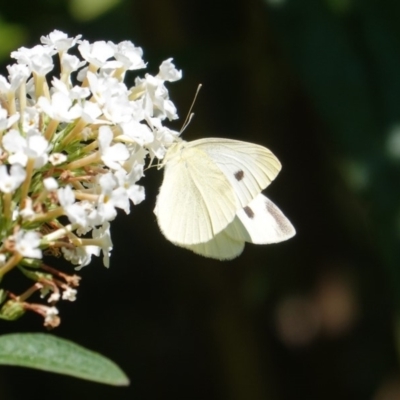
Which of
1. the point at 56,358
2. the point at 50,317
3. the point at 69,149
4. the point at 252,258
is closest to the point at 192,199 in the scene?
the point at 69,149

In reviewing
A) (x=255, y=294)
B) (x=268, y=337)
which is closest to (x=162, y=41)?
(x=255, y=294)

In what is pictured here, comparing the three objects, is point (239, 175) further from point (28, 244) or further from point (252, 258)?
point (252, 258)

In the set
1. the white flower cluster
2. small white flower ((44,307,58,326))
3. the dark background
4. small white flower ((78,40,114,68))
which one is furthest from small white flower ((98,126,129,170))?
the dark background

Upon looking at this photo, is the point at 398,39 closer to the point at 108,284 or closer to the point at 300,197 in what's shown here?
the point at 300,197

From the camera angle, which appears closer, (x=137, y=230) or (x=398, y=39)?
(x=398, y=39)

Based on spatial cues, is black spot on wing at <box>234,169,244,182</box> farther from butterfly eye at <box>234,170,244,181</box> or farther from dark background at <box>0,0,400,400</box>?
dark background at <box>0,0,400,400</box>

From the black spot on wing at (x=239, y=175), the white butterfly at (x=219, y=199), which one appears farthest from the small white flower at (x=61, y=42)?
the black spot on wing at (x=239, y=175)

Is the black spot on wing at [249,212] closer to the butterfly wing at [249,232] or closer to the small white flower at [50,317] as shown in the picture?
the butterfly wing at [249,232]
